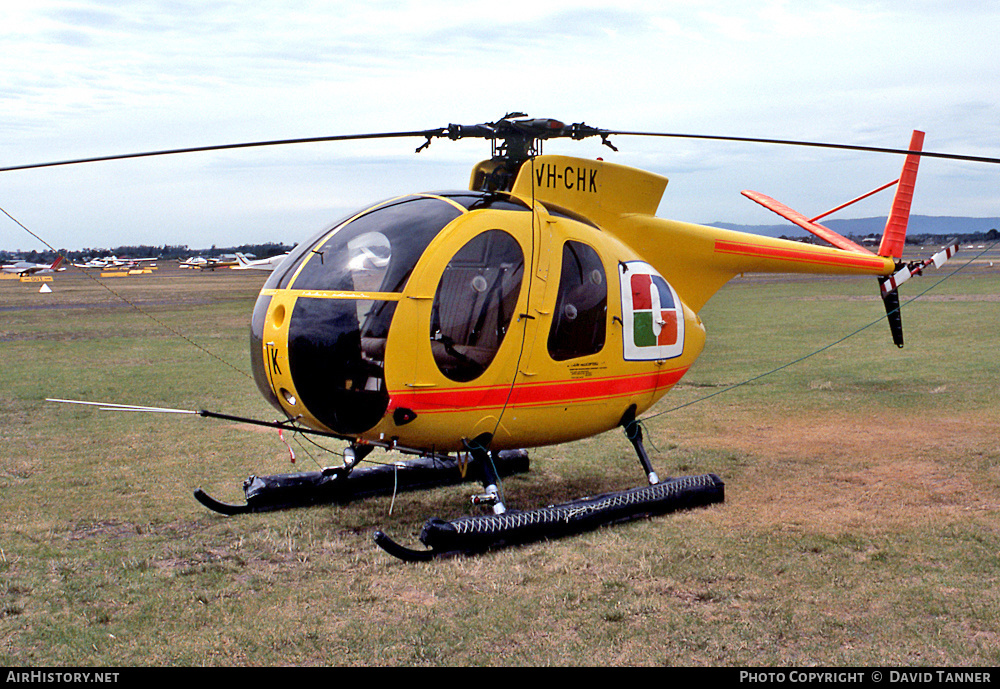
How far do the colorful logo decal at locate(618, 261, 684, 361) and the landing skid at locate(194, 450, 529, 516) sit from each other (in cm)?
203

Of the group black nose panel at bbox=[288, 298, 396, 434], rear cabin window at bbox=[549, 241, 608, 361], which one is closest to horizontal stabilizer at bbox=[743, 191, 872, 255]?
rear cabin window at bbox=[549, 241, 608, 361]

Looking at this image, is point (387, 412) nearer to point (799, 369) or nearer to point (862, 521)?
point (862, 521)

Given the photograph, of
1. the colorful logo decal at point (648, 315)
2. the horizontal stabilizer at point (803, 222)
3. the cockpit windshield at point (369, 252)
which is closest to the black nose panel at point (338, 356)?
the cockpit windshield at point (369, 252)

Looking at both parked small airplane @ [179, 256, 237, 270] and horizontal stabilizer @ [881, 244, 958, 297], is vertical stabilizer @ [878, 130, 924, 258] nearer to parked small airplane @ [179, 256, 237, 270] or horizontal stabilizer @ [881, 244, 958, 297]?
horizontal stabilizer @ [881, 244, 958, 297]

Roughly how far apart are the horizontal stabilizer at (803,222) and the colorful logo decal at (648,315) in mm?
3903

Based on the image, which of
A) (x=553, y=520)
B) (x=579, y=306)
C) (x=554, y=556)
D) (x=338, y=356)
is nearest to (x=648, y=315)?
(x=579, y=306)

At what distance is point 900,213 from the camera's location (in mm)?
11609

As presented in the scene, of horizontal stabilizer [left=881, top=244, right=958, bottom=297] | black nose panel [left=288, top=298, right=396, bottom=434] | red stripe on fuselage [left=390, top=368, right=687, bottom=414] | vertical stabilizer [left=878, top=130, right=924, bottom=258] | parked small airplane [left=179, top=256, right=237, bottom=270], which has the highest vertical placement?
vertical stabilizer [left=878, top=130, right=924, bottom=258]

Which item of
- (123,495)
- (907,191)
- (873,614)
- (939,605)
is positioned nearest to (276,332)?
(123,495)

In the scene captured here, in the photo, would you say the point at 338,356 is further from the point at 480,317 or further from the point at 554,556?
the point at 554,556

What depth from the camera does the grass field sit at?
17.4 feet

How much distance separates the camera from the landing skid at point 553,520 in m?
6.67

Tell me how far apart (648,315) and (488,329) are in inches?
78.5

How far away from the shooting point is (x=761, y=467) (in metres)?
9.73
